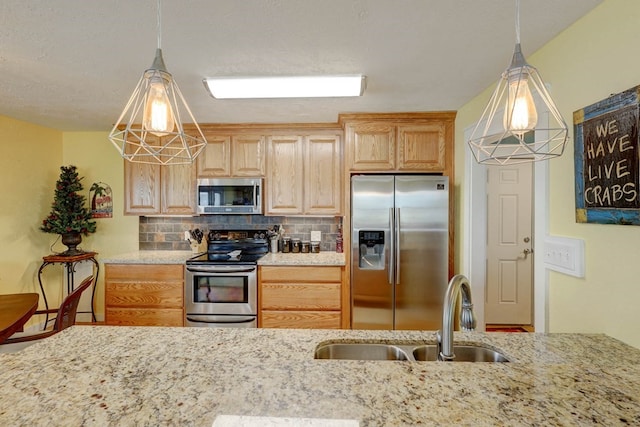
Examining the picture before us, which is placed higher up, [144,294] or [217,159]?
[217,159]

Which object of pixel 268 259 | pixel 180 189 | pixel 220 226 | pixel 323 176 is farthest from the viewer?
pixel 220 226

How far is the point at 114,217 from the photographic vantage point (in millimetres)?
3629

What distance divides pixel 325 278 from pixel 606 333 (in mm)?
1973

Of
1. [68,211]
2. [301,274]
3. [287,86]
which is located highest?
[287,86]

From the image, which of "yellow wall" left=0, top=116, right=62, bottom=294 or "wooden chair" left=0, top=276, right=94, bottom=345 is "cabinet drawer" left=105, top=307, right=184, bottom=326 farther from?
"yellow wall" left=0, top=116, right=62, bottom=294

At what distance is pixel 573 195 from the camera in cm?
147

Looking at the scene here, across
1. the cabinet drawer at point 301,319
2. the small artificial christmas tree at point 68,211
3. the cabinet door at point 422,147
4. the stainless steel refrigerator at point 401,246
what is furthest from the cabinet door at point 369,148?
the small artificial christmas tree at point 68,211

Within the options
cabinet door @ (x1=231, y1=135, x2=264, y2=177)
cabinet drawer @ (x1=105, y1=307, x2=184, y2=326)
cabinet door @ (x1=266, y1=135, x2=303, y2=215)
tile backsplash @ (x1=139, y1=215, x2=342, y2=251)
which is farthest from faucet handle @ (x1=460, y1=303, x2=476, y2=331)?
cabinet drawer @ (x1=105, y1=307, x2=184, y2=326)

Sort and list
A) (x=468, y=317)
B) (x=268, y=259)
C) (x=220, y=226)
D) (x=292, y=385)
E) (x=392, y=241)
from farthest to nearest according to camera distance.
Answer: (x=220, y=226) < (x=268, y=259) < (x=392, y=241) < (x=468, y=317) < (x=292, y=385)

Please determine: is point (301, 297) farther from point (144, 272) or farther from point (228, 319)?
point (144, 272)

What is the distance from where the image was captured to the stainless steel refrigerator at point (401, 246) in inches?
106

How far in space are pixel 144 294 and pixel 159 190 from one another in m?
1.08

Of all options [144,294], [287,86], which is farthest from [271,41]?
[144,294]

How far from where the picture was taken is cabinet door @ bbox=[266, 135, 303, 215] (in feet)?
10.6
